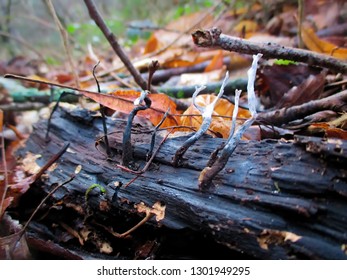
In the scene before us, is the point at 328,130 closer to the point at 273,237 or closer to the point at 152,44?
the point at 273,237

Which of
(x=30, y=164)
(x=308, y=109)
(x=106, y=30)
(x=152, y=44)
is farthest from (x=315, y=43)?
(x=30, y=164)

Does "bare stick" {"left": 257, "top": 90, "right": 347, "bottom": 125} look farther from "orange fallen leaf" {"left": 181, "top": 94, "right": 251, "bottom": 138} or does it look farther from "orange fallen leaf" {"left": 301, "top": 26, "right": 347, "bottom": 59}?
"orange fallen leaf" {"left": 301, "top": 26, "right": 347, "bottom": 59}

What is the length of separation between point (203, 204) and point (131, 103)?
533 millimetres

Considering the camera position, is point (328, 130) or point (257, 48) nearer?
point (328, 130)

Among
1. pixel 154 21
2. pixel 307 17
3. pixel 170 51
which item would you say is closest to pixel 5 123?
pixel 170 51

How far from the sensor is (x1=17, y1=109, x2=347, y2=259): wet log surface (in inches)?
28.9

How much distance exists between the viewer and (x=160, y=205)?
3.02ft

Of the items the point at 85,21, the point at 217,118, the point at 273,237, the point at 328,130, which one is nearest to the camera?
the point at 273,237

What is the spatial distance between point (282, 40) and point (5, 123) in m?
1.97

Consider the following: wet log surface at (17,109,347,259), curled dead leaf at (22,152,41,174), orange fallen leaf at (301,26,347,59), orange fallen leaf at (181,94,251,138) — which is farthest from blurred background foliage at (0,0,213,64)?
wet log surface at (17,109,347,259)

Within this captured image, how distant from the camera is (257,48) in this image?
1157 mm

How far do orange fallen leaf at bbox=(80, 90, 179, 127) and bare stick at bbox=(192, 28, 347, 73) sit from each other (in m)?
0.30

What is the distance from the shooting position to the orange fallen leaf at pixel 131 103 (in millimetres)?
1176

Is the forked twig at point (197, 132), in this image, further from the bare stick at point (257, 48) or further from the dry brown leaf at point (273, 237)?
the dry brown leaf at point (273, 237)
